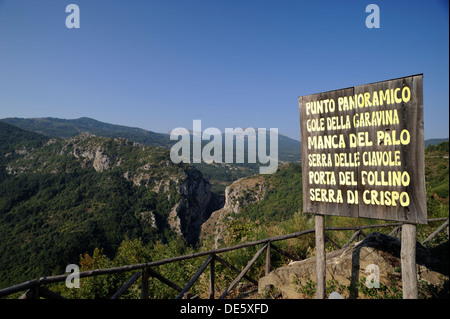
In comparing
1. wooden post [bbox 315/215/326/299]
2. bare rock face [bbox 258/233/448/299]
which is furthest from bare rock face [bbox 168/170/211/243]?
wooden post [bbox 315/215/326/299]

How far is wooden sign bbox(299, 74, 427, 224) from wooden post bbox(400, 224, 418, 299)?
0.64 feet

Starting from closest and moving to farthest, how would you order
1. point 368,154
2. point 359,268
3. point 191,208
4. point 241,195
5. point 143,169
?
1. point 368,154
2. point 359,268
3. point 241,195
4. point 191,208
5. point 143,169

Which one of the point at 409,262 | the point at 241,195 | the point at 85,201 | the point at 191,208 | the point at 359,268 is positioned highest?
the point at 409,262

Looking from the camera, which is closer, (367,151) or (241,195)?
(367,151)

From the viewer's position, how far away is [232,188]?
9094cm

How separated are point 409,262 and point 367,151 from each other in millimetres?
1591

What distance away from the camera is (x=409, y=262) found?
355 centimetres

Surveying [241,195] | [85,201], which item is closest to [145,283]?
[241,195]

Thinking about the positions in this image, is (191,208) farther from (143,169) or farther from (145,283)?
(145,283)

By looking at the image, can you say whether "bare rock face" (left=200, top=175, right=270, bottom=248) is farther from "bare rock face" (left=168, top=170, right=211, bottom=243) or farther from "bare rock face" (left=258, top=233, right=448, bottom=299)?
"bare rock face" (left=258, top=233, right=448, bottom=299)

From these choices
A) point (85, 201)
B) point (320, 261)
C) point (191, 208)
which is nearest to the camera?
point (320, 261)

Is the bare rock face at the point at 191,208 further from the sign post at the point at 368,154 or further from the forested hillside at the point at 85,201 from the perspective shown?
the sign post at the point at 368,154

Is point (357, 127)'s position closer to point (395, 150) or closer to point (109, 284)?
point (395, 150)

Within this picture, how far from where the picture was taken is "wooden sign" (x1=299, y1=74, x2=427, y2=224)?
3.48 m
